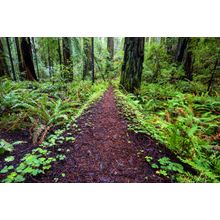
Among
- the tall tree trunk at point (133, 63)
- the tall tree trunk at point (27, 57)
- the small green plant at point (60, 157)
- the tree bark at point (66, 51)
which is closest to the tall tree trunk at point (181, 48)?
the tall tree trunk at point (133, 63)

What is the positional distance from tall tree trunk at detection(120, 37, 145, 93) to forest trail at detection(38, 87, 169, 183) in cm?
265

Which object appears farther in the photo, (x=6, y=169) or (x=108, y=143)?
(x=108, y=143)

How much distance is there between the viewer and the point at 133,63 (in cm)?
474

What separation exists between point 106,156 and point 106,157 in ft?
0.06

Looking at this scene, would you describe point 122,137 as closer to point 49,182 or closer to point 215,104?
point 49,182

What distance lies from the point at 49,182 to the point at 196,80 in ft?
18.6

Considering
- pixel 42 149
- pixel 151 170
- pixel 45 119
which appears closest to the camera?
pixel 151 170

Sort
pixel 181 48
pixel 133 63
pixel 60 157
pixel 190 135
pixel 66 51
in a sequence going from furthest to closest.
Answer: pixel 66 51 < pixel 181 48 < pixel 133 63 < pixel 190 135 < pixel 60 157

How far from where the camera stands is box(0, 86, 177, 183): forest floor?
150cm

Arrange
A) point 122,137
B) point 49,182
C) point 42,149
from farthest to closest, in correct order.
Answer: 1. point 122,137
2. point 42,149
3. point 49,182

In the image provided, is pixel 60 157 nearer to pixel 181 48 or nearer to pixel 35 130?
pixel 35 130

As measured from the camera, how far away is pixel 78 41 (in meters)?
7.56

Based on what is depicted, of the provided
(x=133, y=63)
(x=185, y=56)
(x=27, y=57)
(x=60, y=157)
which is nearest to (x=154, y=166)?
(x=60, y=157)
